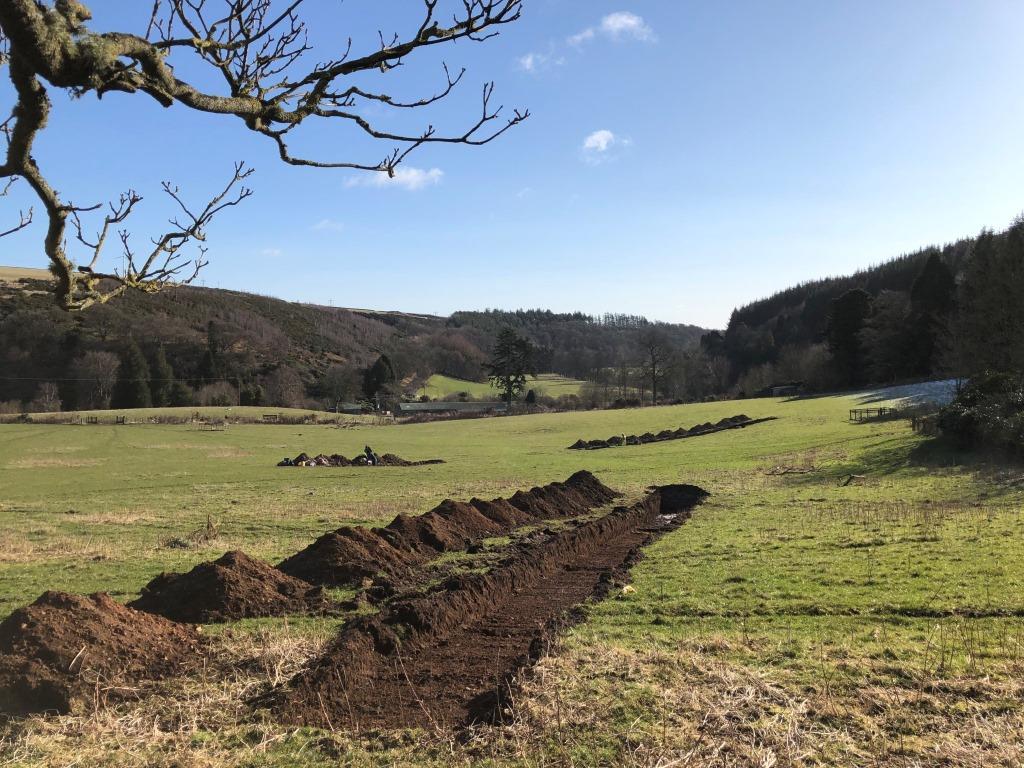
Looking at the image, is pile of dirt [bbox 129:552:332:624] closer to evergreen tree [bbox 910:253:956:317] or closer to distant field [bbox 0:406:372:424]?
distant field [bbox 0:406:372:424]

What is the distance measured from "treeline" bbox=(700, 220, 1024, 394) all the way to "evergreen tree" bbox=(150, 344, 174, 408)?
9565cm

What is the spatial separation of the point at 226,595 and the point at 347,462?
1393 inches

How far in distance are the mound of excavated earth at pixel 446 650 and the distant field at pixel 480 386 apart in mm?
112517

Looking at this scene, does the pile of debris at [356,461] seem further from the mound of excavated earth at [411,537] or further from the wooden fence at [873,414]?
the wooden fence at [873,414]

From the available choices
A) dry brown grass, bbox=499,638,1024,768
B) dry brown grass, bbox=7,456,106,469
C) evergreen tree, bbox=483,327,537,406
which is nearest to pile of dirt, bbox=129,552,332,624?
dry brown grass, bbox=499,638,1024,768

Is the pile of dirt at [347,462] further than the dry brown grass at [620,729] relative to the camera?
Yes

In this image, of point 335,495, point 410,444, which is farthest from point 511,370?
point 335,495

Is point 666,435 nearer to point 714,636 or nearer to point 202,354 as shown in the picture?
point 714,636

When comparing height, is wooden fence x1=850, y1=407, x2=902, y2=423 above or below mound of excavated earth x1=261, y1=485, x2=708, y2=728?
above

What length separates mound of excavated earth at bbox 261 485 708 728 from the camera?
5.80 m

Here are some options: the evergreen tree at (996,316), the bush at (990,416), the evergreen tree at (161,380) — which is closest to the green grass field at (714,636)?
the bush at (990,416)

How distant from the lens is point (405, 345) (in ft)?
597

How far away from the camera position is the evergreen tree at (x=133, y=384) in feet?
367

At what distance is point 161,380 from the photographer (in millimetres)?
117312
